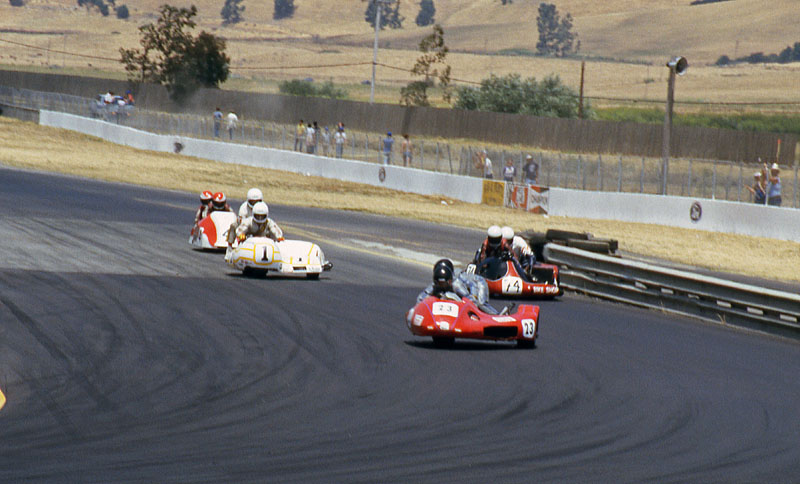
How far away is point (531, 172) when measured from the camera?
4253cm

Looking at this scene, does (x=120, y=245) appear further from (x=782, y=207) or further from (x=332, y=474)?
(x=782, y=207)

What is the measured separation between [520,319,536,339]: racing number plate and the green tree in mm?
68826

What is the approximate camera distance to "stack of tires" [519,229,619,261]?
69.6 ft

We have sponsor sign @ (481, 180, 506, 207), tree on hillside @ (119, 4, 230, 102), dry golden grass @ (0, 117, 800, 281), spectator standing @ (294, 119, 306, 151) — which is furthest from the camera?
tree on hillside @ (119, 4, 230, 102)

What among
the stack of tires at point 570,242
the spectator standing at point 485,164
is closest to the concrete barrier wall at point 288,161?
the spectator standing at point 485,164

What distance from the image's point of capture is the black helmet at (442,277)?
46.0ft

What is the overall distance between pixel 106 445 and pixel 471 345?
6.46 meters

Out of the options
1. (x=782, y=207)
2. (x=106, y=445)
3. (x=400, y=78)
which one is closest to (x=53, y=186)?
(x=782, y=207)

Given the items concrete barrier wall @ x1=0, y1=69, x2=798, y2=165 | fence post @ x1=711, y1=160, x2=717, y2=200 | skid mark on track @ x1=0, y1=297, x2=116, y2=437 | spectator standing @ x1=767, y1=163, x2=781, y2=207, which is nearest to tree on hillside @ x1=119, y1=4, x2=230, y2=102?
concrete barrier wall @ x1=0, y1=69, x2=798, y2=165

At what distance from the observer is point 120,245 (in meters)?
23.2

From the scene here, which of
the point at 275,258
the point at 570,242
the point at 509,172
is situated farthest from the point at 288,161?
the point at 275,258

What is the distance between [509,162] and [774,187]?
1314 centimetres

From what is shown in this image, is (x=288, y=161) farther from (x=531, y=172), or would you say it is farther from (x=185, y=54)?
(x=185, y=54)

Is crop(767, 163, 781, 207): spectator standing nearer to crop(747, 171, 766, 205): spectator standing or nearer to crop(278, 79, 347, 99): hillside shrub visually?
crop(747, 171, 766, 205): spectator standing
